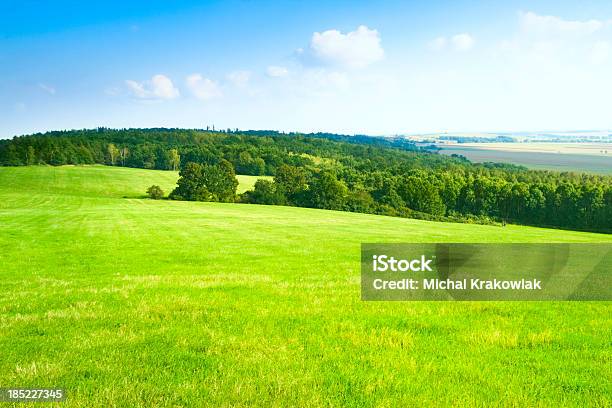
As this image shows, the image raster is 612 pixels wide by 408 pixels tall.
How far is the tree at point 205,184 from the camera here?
10530 centimetres

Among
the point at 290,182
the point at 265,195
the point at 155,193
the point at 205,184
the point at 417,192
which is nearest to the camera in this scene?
the point at 155,193

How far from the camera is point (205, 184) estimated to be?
10781 centimetres

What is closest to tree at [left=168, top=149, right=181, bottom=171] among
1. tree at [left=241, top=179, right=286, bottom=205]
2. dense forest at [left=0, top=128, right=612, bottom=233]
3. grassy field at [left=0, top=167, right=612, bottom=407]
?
dense forest at [left=0, top=128, right=612, bottom=233]

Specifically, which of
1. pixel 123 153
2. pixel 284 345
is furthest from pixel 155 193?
pixel 284 345

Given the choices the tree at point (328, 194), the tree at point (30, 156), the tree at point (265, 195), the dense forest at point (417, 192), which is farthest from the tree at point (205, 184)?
the tree at point (30, 156)

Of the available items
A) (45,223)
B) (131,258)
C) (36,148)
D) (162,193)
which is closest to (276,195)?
(162,193)

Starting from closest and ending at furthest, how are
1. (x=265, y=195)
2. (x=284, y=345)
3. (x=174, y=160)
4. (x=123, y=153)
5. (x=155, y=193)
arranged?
(x=284, y=345), (x=155, y=193), (x=265, y=195), (x=174, y=160), (x=123, y=153)

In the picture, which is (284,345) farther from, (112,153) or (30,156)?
(112,153)

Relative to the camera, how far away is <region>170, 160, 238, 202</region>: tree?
345 ft

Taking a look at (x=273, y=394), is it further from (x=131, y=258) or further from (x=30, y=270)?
(x=131, y=258)

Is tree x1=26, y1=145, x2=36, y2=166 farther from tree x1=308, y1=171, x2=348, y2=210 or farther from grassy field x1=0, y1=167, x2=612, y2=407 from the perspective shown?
grassy field x1=0, y1=167, x2=612, y2=407

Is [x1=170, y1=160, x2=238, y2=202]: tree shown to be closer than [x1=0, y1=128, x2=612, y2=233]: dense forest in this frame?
Yes

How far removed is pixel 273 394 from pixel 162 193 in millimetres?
108964

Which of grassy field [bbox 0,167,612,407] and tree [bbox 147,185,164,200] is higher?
grassy field [bbox 0,167,612,407]
